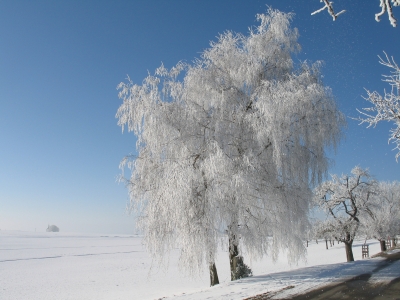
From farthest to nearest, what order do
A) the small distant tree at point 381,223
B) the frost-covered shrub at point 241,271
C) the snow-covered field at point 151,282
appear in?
the small distant tree at point 381,223
the frost-covered shrub at point 241,271
the snow-covered field at point 151,282

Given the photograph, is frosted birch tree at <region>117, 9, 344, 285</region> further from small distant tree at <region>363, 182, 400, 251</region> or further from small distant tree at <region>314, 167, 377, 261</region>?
small distant tree at <region>363, 182, 400, 251</region>

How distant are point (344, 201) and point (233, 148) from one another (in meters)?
17.4

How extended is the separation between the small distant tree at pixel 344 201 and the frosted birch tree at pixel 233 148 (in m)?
13.8

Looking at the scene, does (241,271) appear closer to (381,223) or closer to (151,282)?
(151,282)

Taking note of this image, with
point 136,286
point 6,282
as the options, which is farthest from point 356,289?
point 6,282

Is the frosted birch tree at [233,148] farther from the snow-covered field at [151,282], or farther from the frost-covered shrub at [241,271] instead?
the snow-covered field at [151,282]

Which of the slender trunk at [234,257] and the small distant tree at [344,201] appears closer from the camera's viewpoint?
the slender trunk at [234,257]

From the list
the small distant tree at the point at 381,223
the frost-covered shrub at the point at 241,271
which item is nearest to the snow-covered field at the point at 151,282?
the frost-covered shrub at the point at 241,271

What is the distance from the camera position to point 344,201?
25.1m

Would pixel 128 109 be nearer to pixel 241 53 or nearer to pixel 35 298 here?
pixel 241 53

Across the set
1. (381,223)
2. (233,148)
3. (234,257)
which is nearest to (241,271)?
(234,257)

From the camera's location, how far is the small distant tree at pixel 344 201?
945 inches

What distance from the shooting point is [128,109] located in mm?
12453

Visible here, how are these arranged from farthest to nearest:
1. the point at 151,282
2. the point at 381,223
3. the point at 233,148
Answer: the point at 381,223 → the point at 151,282 → the point at 233,148
